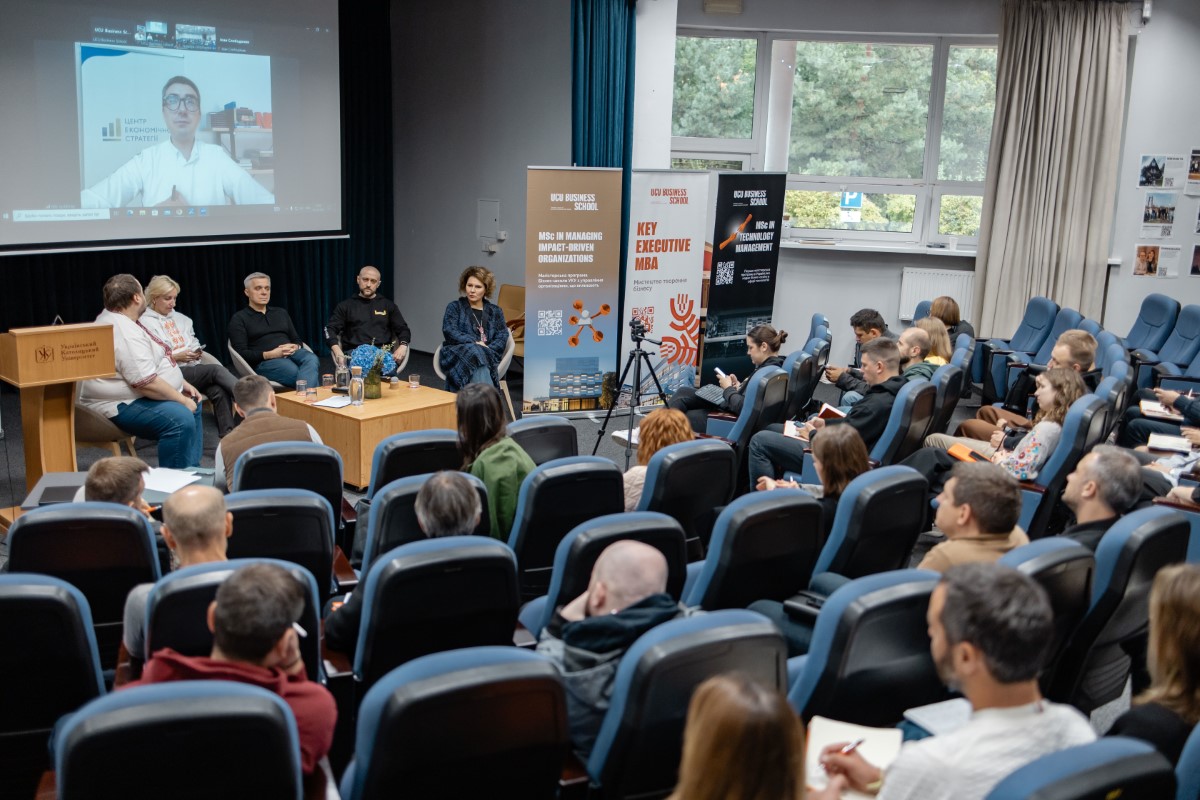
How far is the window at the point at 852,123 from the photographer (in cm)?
1011

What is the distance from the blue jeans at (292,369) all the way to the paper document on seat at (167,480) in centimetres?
295

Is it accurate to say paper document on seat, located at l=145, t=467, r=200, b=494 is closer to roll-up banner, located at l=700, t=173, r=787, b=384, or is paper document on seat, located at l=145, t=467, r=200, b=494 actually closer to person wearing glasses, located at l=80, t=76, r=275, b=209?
person wearing glasses, located at l=80, t=76, r=275, b=209

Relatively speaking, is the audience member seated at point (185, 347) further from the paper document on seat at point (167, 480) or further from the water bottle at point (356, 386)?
the paper document on seat at point (167, 480)

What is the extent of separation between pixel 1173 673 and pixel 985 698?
1.80 feet

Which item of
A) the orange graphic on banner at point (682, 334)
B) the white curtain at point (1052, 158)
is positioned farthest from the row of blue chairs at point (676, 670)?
the white curtain at point (1052, 158)

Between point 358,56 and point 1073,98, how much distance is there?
6544 millimetres

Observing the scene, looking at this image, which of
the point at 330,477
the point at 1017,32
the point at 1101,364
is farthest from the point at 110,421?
the point at 1017,32

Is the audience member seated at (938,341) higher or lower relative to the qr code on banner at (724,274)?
Result: lower

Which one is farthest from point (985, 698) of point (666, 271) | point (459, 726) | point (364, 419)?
point (666, 271)

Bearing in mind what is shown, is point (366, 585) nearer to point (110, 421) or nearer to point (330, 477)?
point (330, 477)

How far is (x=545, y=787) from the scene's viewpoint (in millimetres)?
2311

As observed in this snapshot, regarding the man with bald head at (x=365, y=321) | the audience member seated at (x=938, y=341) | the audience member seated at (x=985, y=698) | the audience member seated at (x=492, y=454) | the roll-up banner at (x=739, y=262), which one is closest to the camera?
the audience member seated at (x=985, y=698)

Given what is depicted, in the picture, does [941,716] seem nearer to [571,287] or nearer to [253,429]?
[253,429]

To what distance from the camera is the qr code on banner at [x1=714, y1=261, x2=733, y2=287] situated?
894 centimetres
